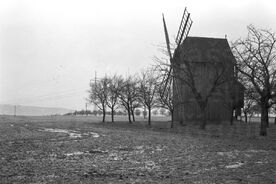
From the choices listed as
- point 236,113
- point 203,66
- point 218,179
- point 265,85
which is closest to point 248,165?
point 218,179

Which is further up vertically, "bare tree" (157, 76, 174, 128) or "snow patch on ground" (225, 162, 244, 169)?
"bare tree" (157, 76, 174, 128)

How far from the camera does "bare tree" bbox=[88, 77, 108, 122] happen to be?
63.8 meters

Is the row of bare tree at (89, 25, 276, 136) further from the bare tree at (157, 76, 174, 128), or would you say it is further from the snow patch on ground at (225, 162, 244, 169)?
Answer: the snow patch on ground at (225, 162, 244, 169)

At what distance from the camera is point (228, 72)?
3541 cm

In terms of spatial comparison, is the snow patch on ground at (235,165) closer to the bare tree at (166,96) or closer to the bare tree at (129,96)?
the bare tree at (166,96)

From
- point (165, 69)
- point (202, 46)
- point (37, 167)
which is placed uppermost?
point (202, 46)

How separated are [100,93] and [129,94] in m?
9.25

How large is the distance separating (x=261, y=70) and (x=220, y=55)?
9.48 m

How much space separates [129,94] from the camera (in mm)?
56812

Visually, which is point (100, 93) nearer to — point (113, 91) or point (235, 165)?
point (113, 91)

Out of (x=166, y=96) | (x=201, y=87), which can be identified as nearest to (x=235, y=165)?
(x=166, y=96)

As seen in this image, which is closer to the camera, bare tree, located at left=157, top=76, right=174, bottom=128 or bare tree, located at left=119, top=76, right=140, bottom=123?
bare tree, located at left=157, top=76, right=174, bottom=128

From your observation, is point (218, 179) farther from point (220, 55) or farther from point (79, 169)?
point (220, 55)

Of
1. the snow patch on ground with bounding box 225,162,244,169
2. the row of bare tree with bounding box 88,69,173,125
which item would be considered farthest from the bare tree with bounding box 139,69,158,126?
the snow patch on ground with bounding box 225,162,244,169
